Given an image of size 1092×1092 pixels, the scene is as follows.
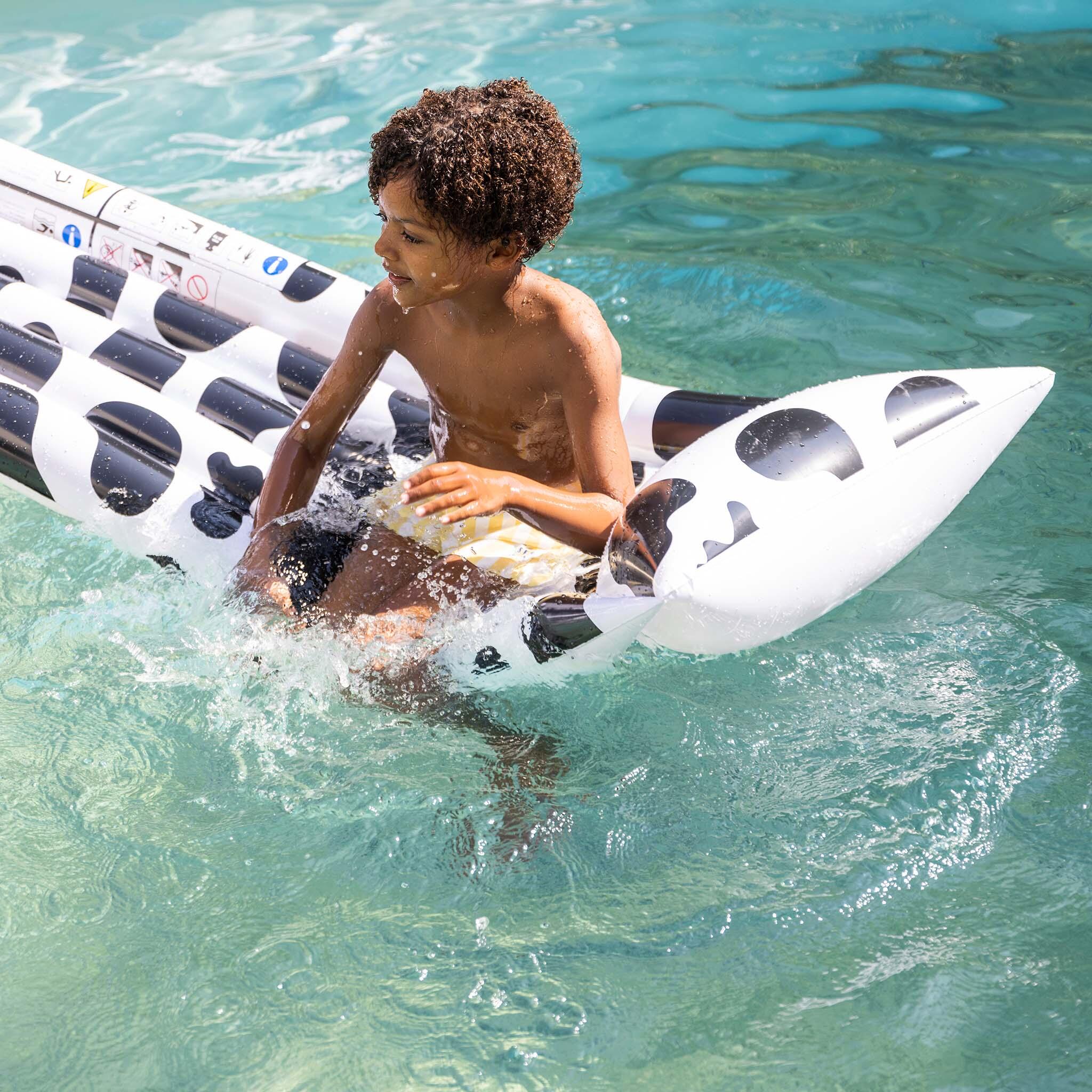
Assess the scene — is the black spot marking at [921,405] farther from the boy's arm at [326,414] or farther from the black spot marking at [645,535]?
the boy's arm at [326,414]

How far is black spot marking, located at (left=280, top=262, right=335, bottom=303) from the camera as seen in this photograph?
272 centimetres

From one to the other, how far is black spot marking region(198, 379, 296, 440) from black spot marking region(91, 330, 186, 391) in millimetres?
120

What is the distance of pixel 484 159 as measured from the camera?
5.40 ft

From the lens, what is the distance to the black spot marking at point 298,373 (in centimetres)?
262

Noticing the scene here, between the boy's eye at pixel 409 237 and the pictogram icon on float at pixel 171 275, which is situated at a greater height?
the boy's eye at pixel 409 237

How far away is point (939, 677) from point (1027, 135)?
305cm

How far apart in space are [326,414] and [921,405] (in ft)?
3.17


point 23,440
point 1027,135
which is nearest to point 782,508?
point 23,440

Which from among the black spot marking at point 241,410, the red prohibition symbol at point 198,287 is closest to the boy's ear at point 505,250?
the black spot marking at point 241,410

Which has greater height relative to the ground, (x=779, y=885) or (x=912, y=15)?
(x=912, y=15)

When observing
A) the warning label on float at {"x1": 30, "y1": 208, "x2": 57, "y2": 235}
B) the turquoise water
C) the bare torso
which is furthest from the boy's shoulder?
the warning label on float at {"x1": 30, "y1": 208, "x2": 57, "y2": 235}

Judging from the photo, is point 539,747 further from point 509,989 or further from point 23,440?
point 23,440

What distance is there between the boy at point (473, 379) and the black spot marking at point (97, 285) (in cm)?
99

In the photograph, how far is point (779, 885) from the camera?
1796mm
